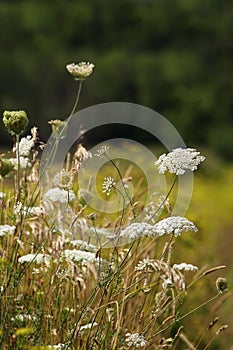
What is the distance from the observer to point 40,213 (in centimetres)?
246

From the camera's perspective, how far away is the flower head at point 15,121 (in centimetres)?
207

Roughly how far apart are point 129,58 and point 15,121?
18293mm

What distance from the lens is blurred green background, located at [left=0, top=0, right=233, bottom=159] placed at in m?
19.3

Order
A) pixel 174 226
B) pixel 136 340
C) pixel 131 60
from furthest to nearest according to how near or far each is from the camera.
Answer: pixel 131 60, pixel 136 340, pixel 174 226

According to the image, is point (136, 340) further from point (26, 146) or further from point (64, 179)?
point (26, 146)

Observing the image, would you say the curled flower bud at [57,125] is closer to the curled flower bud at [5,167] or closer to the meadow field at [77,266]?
the meadow field at [77,266]

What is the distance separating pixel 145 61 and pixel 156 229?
59.0 feet

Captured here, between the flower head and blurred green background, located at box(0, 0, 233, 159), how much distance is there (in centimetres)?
1539

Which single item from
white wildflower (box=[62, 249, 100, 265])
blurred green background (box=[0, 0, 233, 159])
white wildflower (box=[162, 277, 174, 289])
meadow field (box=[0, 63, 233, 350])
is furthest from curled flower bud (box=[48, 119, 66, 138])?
blurred green background (box=[0, 0, 233, 159])

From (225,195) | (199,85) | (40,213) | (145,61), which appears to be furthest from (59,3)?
(40,213)

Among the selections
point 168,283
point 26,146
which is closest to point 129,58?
point 26,146

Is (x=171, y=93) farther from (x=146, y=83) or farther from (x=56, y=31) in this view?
(x=56, y=31)

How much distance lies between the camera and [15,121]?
207cm

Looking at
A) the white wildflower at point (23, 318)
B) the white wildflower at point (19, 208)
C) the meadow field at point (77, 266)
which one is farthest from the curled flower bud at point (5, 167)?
the white wildflower at point (23, 318)
